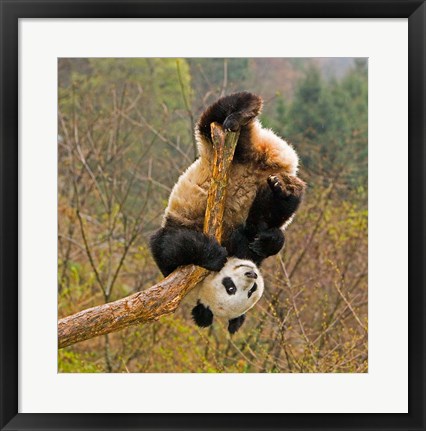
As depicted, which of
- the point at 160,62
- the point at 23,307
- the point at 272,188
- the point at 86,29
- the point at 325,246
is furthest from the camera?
the point at 160,62

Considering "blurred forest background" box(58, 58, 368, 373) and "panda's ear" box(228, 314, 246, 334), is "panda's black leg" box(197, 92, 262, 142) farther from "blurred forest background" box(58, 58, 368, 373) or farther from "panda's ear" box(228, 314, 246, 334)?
"blurred forest background" box(58, 58, 368, 373)

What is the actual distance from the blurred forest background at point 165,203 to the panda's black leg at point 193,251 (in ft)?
13.2

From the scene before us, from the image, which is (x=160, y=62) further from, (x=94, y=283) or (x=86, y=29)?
(x=86, y=29)

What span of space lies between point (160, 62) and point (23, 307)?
24.9 ft

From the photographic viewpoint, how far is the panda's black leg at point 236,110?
4582 mm

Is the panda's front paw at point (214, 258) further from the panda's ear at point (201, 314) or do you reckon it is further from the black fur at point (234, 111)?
the black fur at point (234, 111)

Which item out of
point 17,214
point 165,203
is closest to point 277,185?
point 17,214

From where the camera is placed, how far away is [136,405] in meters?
4.21

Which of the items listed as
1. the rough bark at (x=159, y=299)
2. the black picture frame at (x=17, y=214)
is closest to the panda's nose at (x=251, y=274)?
the rough bark at (x=159, y=299)

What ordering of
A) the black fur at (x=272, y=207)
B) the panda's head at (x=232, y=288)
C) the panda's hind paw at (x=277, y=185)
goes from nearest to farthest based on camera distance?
the panda's head at (x=232, y=288)
the panda's hind paw at (x=277, y=185)
the black fur at (x=272, y=207)

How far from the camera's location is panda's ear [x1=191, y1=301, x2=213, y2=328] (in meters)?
4.88

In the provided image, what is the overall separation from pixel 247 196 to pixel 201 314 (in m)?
0.95

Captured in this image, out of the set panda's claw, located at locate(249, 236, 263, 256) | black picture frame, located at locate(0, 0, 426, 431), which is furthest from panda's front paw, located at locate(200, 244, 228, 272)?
black picture frame, located at locate(0, 0, 426, 431)

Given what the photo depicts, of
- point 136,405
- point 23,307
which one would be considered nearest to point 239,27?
point 23,307
